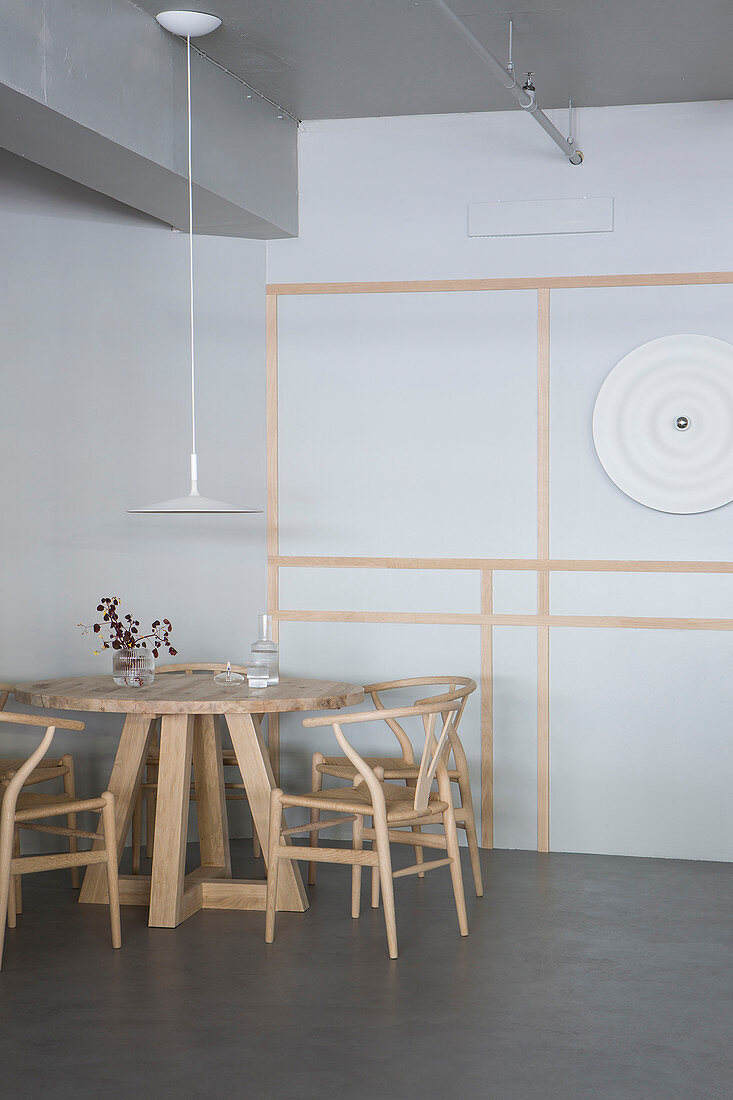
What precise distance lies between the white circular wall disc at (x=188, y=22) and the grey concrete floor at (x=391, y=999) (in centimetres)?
317

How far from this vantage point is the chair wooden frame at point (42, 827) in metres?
3.58

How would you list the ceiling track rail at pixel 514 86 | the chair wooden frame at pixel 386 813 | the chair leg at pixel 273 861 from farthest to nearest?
1. the chair leg at pixel 273 861
2. the chair wooden frame at pixel 386 813
3. the ceiling track rail at pixel 514 86

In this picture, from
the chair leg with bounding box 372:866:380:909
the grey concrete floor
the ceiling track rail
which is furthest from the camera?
the chair leg with bounding box 372:866:380:909

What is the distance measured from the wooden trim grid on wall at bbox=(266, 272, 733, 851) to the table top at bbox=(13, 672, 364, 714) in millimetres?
879

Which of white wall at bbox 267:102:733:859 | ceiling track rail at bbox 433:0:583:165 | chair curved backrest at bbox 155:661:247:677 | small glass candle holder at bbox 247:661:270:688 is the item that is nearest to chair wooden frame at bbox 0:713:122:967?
small glass candle holder at bbox 247:661:270:688

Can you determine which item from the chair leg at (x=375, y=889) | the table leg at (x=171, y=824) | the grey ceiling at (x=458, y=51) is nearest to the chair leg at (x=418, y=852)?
the chair leg at (x=375, y=889)

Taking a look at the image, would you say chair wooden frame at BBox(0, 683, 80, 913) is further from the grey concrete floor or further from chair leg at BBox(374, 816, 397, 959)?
chair leg at BBox(374, 816, 397, 959)

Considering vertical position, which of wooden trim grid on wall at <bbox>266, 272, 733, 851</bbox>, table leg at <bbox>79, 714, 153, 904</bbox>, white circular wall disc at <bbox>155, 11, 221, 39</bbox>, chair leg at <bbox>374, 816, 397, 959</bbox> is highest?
white circular wall disc at <bbox>155, 11, 221, 39</bbox>

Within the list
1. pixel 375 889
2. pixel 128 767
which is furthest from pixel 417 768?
pixel 128 767

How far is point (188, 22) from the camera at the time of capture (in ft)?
13.3

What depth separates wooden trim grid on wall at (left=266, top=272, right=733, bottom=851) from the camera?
4.85 m

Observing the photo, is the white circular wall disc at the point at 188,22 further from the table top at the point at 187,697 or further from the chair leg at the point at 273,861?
the chair leg at the point at 273,861

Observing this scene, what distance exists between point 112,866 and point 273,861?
0.53 m

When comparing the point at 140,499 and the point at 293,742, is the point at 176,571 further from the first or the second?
the point at 293,742
